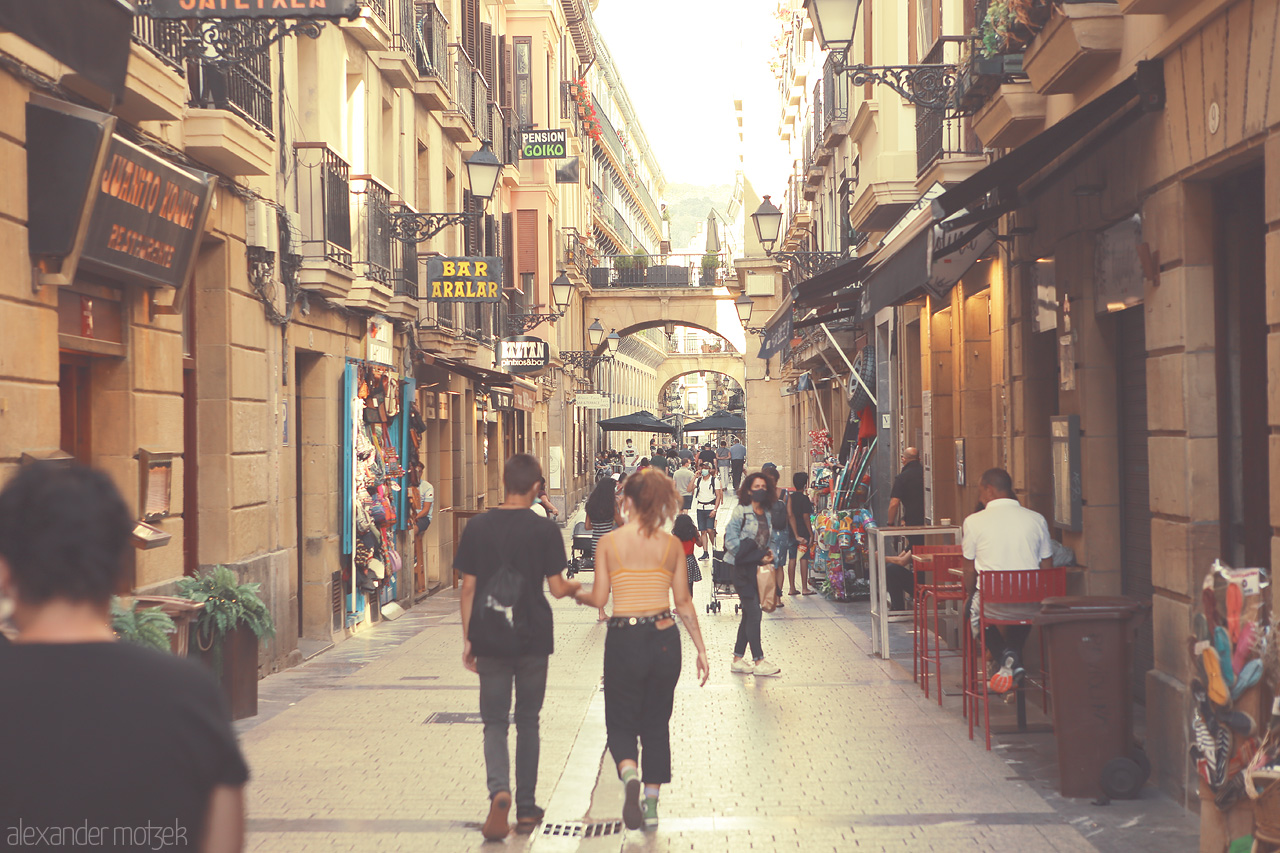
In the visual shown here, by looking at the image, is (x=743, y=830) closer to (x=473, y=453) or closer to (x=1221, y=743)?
(x=1221, y=743)

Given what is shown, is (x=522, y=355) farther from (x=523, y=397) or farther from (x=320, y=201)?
(x=320, y=201)

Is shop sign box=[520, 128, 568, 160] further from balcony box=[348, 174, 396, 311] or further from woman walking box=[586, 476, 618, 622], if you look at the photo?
woman walking box=[586, 476, 618, 622]

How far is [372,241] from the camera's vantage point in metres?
16.2

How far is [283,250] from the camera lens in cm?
1299

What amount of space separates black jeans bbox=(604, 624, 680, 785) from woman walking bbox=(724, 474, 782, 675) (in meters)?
4.87

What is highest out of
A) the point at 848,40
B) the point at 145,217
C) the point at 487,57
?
the point at 487,57

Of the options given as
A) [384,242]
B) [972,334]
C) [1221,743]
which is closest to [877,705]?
[1221,743]

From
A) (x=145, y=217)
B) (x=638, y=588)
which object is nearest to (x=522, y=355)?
(x=145, y=217)

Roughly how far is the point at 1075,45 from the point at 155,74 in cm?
569

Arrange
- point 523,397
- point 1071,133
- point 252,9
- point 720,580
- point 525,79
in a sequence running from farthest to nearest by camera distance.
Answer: point 525,79 < point 523,397 < point 720,580 < point 1071,133 < point 252,9

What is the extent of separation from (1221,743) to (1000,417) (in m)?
7.06

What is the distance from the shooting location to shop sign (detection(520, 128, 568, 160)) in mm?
28469

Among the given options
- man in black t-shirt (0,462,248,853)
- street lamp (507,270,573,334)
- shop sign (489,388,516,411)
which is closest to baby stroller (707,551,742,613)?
shop sign (489,388,516,411)

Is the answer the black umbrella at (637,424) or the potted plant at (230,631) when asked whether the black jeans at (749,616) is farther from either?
the black umbrella at (637,424)
